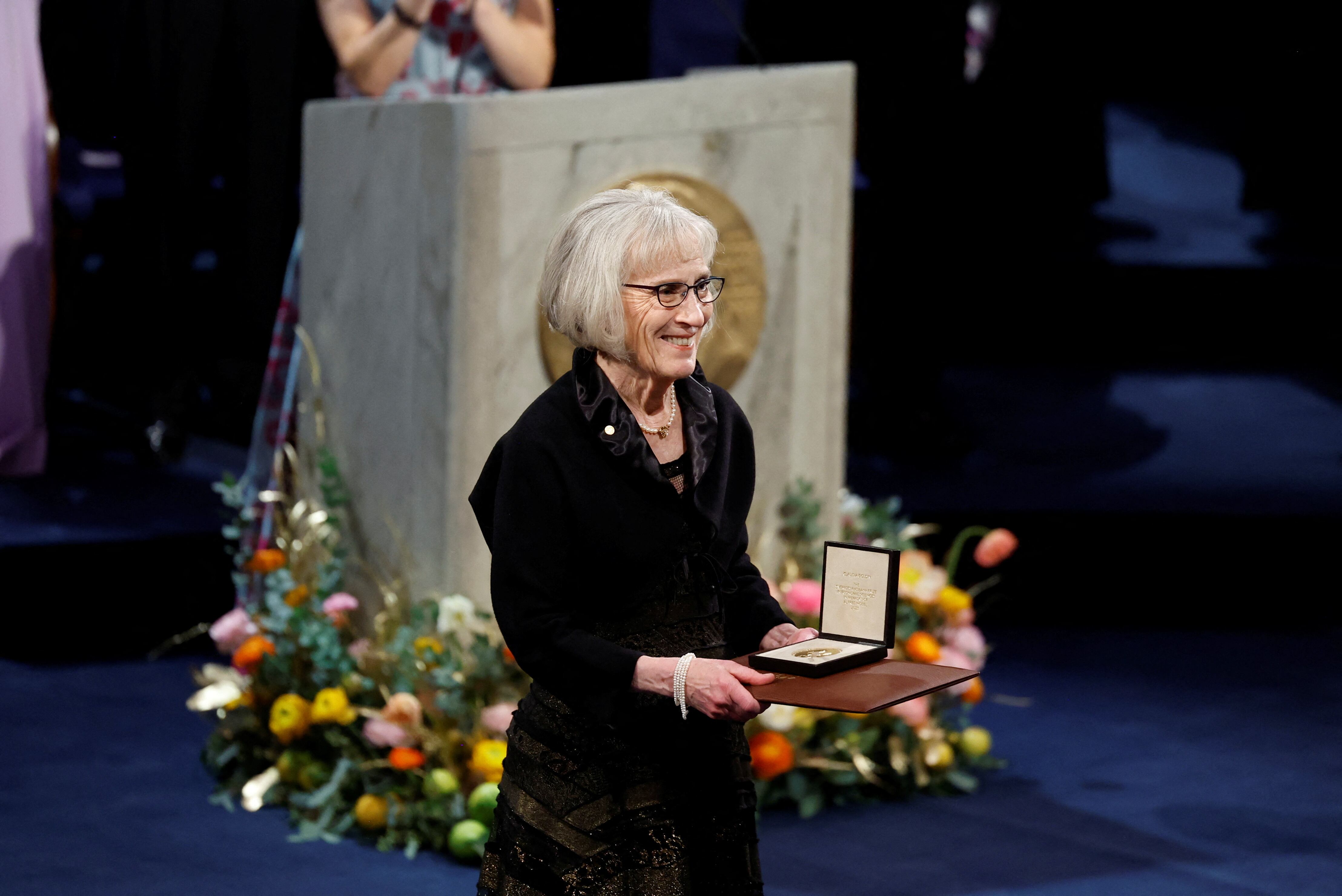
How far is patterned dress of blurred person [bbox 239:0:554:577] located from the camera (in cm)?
404

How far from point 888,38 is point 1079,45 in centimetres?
88

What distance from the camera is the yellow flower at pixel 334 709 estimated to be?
386 cm

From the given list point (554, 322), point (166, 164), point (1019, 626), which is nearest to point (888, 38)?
point (1019, 626)

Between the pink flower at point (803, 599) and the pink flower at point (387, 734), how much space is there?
0.92 meters

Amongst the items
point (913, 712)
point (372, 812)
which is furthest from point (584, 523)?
point (913, 712)

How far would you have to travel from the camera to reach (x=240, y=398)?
6184 millimetres

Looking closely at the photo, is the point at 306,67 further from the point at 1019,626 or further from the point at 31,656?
the point at 1019,626

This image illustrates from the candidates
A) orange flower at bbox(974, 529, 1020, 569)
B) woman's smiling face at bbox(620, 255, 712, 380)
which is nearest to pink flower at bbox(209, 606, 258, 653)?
orange flower at bbox(974, 529, 1020, 569)

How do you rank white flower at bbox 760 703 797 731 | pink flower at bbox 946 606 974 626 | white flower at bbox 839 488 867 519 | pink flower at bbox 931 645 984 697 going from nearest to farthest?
white flower at bbox 760 703 797 731 → pink flower at bbox 931 645 984 697 → pink flower at bbox 946 606 974 626 → white flower at bbox 839 488 867 519

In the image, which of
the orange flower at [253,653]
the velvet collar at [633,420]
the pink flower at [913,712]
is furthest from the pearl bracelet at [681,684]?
the orange flower at [253,653]

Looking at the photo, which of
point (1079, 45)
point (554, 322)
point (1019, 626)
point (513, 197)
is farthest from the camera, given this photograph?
→ point (1079, 45)

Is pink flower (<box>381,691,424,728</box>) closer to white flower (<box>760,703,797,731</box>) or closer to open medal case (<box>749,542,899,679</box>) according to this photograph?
white flower (<box>760,703,797,731</box>)

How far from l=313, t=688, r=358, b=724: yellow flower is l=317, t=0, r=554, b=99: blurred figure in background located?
51.9 inches

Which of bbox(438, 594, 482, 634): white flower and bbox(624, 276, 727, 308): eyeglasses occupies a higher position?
bbox(624, 276, 727, 308): eyeglasses
